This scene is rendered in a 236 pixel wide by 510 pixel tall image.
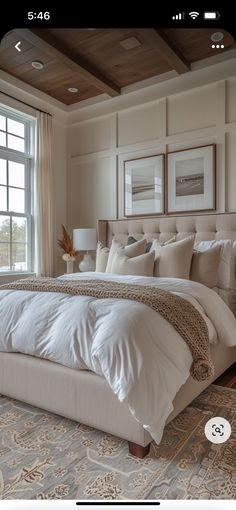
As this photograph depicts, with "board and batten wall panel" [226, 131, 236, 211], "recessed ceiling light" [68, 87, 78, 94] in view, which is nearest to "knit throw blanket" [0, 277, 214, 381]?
"board and batten wall panel" [226, 131, 236, 211]

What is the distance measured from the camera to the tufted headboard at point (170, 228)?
119 inches

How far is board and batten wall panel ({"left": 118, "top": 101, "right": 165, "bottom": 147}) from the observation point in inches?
146

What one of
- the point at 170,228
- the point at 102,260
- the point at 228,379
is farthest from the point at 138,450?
the point at 170,228

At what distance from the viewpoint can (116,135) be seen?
4.02 metres

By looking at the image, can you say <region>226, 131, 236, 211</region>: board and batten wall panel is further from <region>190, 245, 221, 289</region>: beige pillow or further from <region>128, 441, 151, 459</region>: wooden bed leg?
<region>128, 441, 151, 459</region>: wooden bed leg

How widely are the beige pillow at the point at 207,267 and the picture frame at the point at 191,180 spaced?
83cm

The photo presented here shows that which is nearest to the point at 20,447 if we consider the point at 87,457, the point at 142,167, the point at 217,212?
the point at 87,457

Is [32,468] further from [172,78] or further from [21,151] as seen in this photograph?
[172,78]

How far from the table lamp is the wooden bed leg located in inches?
104
